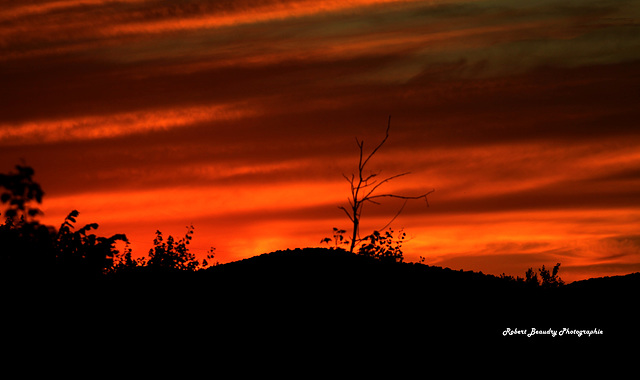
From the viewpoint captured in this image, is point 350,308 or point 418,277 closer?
point 350,308

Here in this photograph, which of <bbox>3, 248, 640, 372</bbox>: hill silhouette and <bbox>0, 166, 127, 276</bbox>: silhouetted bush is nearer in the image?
<bbox>0, 166, 127, 276</bbox>: silhouetted bush

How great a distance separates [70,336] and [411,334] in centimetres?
805

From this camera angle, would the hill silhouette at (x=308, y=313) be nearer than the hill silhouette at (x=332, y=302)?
Yes

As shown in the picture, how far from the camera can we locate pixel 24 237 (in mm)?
12094

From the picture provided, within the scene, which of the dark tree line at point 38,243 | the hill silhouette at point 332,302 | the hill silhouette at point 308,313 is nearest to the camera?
the dark tree line at point 38,243

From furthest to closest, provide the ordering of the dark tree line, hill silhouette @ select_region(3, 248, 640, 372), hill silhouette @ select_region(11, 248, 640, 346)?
hill silhouette @ select_region(11, 248, 640, 346), hill silhouette @ select_region(3, 248, 640, 372), the dark tree line

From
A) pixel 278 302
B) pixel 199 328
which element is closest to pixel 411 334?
pixel 278 302

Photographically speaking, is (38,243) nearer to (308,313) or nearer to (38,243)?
(38,243)

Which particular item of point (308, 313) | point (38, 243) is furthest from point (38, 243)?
point (308, 313)

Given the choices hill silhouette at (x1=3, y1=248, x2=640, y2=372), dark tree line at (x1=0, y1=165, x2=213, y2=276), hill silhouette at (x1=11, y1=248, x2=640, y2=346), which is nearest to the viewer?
dark tree line at (x1=0, y1=165, x2=213, y2=276)

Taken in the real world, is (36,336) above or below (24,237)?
below

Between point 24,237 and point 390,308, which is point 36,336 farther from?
point 390,308

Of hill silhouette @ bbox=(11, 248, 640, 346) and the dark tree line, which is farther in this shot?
hill silhouette @ bbox=(11, 248, 640, 346)

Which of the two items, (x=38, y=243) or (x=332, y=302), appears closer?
(x=38, y=243)
